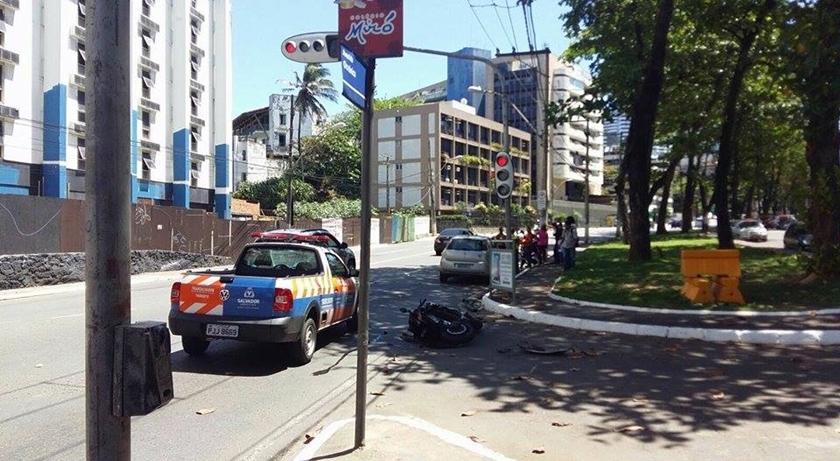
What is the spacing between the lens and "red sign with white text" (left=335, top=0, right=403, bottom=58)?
14.8 ft

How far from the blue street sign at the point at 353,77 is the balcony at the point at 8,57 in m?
33.4

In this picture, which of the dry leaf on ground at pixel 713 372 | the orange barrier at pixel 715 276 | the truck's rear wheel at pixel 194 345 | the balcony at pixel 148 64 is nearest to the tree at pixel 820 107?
the orange barrier at pixel 715 276

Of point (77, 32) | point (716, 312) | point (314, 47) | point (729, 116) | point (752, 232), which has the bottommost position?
point (716, 312)

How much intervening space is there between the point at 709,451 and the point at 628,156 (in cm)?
1695

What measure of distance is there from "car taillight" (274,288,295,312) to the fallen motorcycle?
2545 mm

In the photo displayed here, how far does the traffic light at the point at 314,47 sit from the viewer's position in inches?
240

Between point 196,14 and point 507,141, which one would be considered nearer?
point 507,141

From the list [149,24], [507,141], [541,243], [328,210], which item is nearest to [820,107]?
[507,141]

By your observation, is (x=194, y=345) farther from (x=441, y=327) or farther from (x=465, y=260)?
(x=465, y=260)

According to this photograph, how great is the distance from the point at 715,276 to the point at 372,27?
9343mm

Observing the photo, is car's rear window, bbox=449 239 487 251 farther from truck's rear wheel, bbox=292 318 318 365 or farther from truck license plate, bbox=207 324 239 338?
truck license plate, bbox=207 324 239 338

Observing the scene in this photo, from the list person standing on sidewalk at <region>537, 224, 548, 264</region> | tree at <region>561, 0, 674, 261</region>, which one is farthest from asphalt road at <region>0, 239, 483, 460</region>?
person standing on sidewalk at <region>537, 224, 548, 264</region>

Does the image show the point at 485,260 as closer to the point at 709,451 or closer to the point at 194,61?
the point at 709,451

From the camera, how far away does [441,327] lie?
30.8 ft
